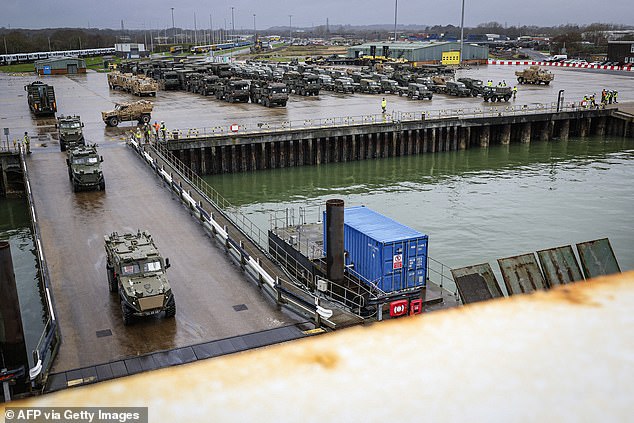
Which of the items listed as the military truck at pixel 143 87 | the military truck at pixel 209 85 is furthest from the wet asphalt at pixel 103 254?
the military truck at pixel 209 85

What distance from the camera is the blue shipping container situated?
824 inches

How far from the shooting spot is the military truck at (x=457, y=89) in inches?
3182

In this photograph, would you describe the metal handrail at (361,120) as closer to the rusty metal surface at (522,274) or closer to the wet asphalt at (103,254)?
the wet asphalt at (103,254)

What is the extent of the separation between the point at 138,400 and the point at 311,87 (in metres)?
78.9

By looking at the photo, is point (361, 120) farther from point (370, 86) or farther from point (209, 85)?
point (209, 85)

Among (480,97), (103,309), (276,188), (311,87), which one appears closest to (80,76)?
(311,87)

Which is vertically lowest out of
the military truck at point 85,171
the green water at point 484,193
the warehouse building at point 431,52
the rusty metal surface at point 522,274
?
the green water at point 484,193

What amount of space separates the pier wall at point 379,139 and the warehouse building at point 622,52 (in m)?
71.7

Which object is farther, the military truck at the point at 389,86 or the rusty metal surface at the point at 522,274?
the military truck at the point at 389,86

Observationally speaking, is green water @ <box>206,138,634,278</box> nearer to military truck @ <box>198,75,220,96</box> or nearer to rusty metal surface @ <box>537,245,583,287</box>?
rusty metal surface @ <box>537,245,583,287</box>

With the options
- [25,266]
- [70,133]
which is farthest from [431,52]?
[25,266]

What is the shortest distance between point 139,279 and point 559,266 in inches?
466

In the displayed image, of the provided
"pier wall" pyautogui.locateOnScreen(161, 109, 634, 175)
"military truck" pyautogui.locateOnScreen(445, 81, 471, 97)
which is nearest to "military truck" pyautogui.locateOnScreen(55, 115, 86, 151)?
"pier wall" pyautogui.locateOnScreen(161, 109, 634, 175)

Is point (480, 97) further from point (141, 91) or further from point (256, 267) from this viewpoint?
point (256, 267)
